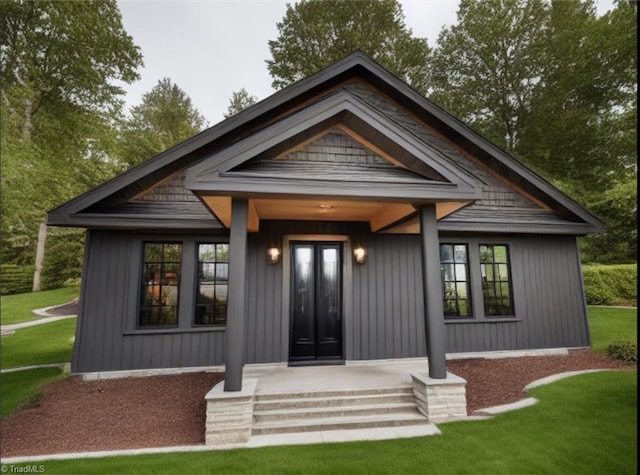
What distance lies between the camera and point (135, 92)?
23016 millimetres

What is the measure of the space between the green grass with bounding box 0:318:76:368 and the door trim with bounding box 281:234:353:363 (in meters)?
5.27

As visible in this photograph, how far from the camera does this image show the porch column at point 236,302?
3801 mm

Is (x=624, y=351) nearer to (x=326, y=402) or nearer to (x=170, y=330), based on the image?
(x=326, y=402)

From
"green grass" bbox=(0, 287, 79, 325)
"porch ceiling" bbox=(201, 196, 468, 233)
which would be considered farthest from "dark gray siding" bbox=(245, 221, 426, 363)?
"green grass" bbox=(0, 287, 79, 325)

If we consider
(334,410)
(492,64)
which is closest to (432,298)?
(334,410)

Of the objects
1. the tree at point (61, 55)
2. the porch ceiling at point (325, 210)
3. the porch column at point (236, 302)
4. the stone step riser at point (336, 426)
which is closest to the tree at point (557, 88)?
the porch ceiling at point (325, 210)

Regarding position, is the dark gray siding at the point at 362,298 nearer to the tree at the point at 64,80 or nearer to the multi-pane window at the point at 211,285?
the multi-pane window at the point at 211,285

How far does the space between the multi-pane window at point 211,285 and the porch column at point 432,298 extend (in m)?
3.80

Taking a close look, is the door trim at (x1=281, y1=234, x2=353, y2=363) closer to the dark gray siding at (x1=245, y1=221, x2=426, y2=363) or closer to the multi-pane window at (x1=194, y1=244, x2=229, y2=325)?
the dark gray siding at (x1=245, y1=221, x2=426, y2=363)

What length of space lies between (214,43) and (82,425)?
1414 cm

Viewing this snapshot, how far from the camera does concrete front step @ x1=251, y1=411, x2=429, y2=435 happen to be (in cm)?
385

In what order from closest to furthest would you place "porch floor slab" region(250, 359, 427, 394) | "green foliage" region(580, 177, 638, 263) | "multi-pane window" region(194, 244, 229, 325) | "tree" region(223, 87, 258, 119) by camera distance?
"porch floor slab" region(250, 359, 427, 394) < "multi-pane window" region(194, 244, 229, 325) < "green foliage" region(580, 177, 638, 263) < "tree" region(223, 87, 258, 119)

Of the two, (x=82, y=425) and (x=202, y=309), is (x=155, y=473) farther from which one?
(x=202, y=309)

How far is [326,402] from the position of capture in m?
4.23
